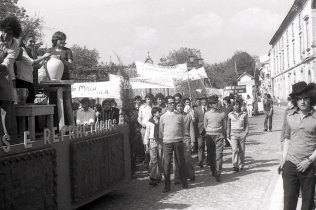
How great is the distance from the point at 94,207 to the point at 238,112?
534 centimetres

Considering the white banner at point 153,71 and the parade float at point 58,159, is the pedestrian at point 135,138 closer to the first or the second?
the parade float at point 58,159

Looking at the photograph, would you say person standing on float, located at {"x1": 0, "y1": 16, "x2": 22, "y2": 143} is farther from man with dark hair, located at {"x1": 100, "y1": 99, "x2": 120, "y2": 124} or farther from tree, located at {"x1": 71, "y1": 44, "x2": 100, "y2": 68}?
tree, located at {"x1": 71, "y1": 44, "x2": 100, "y2": 68}

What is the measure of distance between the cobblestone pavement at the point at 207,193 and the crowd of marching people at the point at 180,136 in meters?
0.29

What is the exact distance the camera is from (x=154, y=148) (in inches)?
392

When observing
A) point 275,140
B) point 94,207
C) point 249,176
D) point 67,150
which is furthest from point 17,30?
point 275,140

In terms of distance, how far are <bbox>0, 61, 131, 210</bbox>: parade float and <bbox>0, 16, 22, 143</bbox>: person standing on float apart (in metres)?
0.21

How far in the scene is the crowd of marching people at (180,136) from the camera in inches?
376

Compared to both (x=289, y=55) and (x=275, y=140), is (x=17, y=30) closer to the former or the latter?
(x=275, y=140)

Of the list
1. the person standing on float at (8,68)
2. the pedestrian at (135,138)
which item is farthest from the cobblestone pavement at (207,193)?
the person standing on float at (8,68)

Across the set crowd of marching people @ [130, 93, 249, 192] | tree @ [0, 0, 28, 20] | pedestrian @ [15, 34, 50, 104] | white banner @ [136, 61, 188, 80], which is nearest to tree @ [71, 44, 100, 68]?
tree @ [0, 0, 28, 20]

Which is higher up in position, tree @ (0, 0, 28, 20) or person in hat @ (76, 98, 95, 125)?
tree @ (0, 0, 28, 20)

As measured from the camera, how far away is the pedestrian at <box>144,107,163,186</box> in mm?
9719

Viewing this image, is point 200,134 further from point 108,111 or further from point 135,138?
point 108,111

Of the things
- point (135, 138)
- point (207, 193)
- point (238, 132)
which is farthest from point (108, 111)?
point (207, 193)
